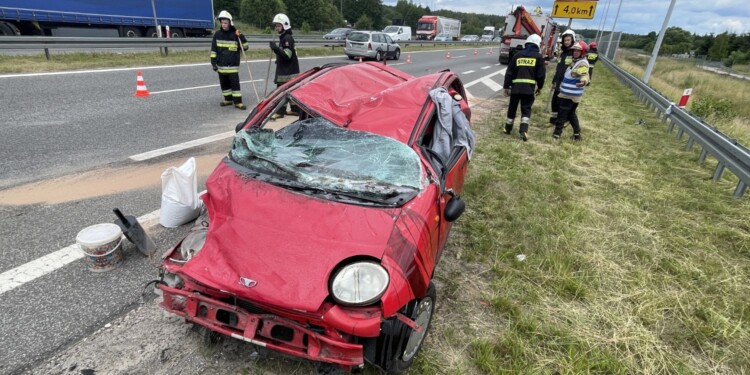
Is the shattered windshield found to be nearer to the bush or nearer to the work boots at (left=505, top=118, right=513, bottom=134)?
the work boots at (left=505, top=118, right=513, bottom=134)

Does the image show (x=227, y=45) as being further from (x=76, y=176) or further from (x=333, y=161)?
(x=333, y=161)

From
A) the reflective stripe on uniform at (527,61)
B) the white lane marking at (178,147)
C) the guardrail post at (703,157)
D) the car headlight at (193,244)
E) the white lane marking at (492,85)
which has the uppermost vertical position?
the reflective stripe on uniform at (527,61)

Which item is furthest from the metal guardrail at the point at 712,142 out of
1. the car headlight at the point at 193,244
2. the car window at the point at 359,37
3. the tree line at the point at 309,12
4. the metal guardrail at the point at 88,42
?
the tree line at the point at 309,12

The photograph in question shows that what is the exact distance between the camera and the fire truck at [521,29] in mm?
19844

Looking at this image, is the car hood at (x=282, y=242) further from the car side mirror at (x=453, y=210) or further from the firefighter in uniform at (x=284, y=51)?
the firefighter in uniform at (x=284, y=51)

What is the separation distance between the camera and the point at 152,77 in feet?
33.2

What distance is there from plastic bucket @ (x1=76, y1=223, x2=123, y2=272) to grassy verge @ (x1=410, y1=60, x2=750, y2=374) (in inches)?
89.1

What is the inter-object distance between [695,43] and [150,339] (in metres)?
97.8

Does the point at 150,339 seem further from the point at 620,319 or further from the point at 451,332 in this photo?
the point at 620,319

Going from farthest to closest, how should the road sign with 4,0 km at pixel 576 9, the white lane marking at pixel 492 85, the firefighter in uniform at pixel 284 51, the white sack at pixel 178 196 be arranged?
1. the road sign with 4,0 km at pixel 576 9
2. the white lane marking at pixel 492 85
3. the firefighter in uniform at pixel 284 51
4. the white sack at pixel 178 196

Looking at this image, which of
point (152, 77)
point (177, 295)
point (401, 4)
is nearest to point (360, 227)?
point (177, 295)

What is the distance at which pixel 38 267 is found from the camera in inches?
109

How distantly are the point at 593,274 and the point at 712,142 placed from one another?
4375 mm

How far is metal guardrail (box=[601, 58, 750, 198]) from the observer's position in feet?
16.0
